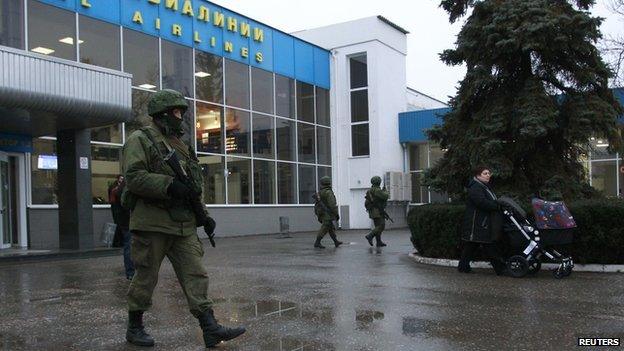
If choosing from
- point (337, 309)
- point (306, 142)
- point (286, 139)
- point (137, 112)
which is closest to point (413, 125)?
point (306, 142)

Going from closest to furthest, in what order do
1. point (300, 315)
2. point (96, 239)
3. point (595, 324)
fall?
point (595, 324) → point (300, 315) → point (96, 239)

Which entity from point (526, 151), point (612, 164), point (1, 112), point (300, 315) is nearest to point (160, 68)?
point (1, 112)

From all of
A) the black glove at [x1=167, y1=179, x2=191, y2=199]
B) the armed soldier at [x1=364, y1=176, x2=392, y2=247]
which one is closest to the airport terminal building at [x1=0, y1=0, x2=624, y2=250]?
the armed soldier at [x1=364, y1=176, x2=392, y2=247]

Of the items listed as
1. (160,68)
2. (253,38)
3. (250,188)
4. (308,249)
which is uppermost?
(253,38)

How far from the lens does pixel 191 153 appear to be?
5.07 meters

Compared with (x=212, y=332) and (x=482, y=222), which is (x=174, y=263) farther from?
(x=482, y=222)

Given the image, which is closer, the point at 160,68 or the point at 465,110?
the point at 465,110

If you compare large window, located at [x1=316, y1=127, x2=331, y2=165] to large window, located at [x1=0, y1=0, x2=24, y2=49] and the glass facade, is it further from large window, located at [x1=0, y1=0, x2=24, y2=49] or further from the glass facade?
large window, located at [x1=0, y1=0, x2=24, y2=49]

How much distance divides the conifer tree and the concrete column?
8013mm

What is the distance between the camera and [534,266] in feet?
28.1

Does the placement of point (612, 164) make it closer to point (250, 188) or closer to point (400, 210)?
point (400, 210)

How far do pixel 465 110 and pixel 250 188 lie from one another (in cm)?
1209

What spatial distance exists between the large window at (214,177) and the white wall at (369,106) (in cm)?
763

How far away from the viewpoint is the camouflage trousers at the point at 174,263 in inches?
185
